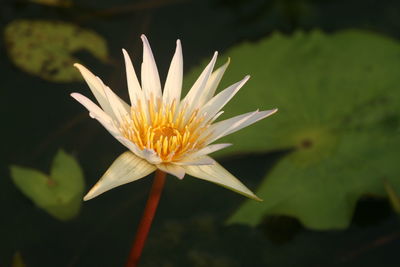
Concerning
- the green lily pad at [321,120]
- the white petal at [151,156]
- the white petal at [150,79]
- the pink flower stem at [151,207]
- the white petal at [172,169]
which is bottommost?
the green lily pad at [321,120]

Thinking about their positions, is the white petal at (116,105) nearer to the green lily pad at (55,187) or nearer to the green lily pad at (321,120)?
the green lily pad at (55,187)

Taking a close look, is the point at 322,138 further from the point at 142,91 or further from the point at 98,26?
the point at 98,26

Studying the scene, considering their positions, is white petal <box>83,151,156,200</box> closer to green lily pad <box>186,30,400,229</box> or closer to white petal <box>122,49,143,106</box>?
white petal <box>122,49,143,106</box>

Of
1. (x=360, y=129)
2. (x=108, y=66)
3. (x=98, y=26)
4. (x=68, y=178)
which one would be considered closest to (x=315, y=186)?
(x=360, y=129)

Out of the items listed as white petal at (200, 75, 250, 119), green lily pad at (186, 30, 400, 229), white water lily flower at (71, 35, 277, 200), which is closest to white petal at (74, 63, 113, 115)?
white water lily flower at (71, 35, 277, 200)

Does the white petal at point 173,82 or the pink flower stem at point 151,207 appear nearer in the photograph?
the pink flower stem at point 151,207

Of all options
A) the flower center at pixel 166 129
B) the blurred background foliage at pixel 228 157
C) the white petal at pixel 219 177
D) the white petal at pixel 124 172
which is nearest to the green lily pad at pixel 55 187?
the blurred background foliage at pixel 228 157

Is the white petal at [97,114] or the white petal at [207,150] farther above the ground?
the white petal at [97,114]

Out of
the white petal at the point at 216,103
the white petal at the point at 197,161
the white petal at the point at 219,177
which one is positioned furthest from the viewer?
the white petal at the point at 216,103

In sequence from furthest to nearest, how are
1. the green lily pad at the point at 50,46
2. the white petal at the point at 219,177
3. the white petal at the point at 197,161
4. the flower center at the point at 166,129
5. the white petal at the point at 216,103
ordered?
the green lily pad at the point at 50,46
the white petal at the point at 216,103
the flower center at the point at 166,129
the white petal at the point at 219,177
the white petal at the point at 197,161
